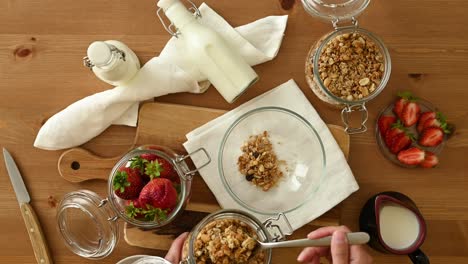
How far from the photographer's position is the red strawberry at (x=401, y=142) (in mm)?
990

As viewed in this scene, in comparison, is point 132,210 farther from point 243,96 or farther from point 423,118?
point 423,118

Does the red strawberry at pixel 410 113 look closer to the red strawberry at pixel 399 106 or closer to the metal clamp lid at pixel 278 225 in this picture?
the red strawberry at pixel 399 106

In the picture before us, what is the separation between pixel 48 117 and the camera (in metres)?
1.05

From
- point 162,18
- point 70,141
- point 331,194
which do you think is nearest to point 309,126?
point 331,194

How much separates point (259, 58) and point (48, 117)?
19.3 inches

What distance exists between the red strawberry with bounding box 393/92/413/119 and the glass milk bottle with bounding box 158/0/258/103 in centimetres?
32

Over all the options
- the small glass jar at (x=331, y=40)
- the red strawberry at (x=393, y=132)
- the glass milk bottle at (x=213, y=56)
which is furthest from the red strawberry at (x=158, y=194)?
the red strawberry at (x=393, y=132)

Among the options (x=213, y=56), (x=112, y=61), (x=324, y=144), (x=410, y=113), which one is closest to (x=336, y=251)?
(x=324, y=144)

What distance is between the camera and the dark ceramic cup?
3.01 feet

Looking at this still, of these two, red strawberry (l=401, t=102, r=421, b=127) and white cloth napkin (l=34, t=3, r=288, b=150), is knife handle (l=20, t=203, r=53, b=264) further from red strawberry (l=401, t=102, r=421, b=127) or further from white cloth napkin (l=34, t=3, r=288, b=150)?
red strawberry (l=401, t=102, r=421, b=127)

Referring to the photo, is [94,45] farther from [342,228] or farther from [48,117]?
[342,228]

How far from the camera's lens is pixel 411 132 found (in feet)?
3.32

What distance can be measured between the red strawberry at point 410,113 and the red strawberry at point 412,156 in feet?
0.18

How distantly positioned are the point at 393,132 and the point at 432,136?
8 cm
